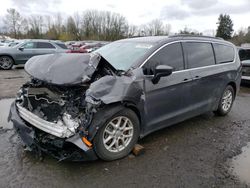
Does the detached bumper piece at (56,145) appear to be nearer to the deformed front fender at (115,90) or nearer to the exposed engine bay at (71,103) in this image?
the exposed engine bay at (71,103)

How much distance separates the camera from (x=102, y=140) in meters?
2.78

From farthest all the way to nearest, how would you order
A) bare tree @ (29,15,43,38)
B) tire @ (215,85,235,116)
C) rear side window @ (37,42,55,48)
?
bare tree @ (29,15,43,38)
rear side window @ (37,42,55,48)
tire @ (215,85,235,116)

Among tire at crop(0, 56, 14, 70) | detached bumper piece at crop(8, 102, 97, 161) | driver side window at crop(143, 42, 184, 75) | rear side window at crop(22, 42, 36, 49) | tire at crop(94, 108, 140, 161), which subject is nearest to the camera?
detached bumper piece at crop(8, 102, 97, 161)

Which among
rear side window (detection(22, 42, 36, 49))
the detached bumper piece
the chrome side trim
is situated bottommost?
the detached bumper piece

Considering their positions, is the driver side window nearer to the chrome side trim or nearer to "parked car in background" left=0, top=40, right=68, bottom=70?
the chrome side trim

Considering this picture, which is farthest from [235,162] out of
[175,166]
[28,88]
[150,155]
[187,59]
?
[28,88]

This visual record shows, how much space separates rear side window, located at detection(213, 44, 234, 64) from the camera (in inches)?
179

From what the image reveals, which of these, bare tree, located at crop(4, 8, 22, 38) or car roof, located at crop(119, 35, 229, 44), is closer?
car roof, located at crop(119, 35, 229, 44)

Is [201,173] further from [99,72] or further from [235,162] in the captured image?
[99,72]

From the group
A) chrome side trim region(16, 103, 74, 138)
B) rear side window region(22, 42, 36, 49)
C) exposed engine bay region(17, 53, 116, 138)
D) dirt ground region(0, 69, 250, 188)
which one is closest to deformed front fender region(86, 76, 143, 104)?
exposed engine bay region(17, 53, 116, 138)

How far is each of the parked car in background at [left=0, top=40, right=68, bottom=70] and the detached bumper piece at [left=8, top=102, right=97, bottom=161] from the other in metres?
10.2

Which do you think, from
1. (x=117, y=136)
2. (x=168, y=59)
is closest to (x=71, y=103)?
(x=117, y=136)

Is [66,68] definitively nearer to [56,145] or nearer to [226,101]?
[56,145]

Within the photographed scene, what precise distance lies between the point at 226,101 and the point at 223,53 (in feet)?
3.66
